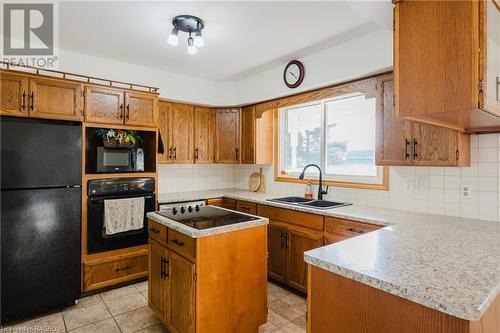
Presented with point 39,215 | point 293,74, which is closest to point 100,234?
point 39,215

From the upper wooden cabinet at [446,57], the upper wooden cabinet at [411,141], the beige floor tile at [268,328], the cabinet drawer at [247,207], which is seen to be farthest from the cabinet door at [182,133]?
the upper wooden cabinet at [446,57]

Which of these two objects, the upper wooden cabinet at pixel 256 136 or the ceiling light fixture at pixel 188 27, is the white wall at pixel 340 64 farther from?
the ceiling light fixture at pixel 188 27

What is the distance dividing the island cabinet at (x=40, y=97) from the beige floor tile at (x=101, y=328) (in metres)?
1.81

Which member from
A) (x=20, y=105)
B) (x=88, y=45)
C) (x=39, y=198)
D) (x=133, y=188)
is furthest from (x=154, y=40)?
(x=39, y=198)

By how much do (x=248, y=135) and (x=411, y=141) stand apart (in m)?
2.10

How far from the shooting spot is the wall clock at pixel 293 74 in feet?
10.2

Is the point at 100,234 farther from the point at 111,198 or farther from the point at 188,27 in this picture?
the point at 188,27

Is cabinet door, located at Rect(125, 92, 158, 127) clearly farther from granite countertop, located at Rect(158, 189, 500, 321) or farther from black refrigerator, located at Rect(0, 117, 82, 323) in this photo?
granite countertop, located at Rect(158, 189, 500, 321)

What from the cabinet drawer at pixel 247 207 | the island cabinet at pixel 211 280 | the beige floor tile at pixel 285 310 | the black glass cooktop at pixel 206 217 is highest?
the black glass cooktop at pixel 206 217

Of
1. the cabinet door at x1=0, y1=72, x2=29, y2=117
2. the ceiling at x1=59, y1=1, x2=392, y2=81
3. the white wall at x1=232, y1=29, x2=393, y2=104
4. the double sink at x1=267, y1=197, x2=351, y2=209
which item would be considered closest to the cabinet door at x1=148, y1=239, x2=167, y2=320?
the double sink at x1=267, y1=197, x2=351, y2=209

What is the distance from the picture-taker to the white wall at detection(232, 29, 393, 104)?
2.45m

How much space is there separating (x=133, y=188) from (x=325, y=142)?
2232 mm

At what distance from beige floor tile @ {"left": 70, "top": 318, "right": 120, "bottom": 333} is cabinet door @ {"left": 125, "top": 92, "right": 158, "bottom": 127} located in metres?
Answer: 1.87

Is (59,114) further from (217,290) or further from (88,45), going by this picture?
(217,290)
